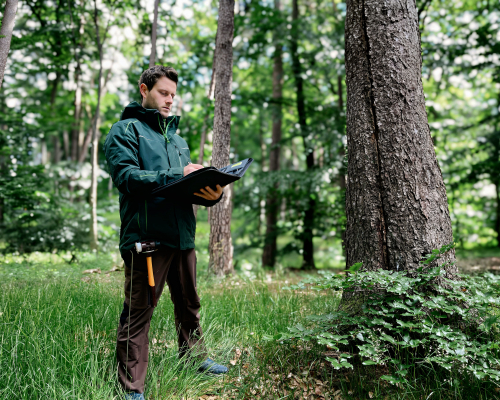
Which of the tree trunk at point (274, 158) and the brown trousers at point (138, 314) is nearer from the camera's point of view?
the brown trousers at point (138, 314)

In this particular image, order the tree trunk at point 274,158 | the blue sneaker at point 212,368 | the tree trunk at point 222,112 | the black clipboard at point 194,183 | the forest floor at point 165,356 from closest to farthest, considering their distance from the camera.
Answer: the black clipboard at point 194,183 → the forest floor at point 165,356 → the blue sneaker at point 212,368 → the tree trunk at point 222,112 → the tree trunk at point 274,158

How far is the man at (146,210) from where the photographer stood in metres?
2.20

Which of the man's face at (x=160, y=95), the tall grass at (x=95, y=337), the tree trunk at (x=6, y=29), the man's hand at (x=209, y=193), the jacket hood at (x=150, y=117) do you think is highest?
the tree trunk at (x=6, y=29)

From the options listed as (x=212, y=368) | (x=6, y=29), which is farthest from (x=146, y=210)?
(x=6, y=29)

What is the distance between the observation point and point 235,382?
258cm

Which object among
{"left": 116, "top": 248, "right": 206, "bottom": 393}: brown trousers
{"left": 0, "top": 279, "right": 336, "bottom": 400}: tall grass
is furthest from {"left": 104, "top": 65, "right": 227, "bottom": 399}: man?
{"left": 0, "top": 279, "right": 336, "bottom": 400}: tall grass

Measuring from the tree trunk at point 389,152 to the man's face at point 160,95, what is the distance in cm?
164

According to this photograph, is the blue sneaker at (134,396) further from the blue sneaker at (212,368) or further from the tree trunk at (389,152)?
the tree trunk at (389,152)

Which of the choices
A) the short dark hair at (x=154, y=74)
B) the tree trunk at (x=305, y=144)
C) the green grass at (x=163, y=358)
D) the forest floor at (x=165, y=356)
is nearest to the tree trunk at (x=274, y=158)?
the tree trunk at (x=305, y=144)

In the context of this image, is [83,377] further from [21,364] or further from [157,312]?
[157,312]

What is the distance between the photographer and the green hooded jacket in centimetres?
215

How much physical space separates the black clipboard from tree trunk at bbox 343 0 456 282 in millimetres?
1239

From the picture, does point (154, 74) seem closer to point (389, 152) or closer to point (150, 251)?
point (150, 251)

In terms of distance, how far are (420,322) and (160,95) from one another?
8.19 feet
